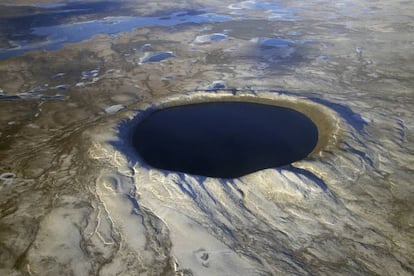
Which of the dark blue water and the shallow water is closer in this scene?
the shallow water

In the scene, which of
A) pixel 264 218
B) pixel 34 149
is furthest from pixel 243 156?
pixel 34 149

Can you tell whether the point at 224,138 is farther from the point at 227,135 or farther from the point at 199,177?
the point at 199,177

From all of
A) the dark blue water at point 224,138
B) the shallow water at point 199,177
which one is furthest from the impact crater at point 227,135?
the shallow water at point 199,177

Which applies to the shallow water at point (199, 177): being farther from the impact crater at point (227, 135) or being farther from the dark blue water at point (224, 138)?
the dark blue water at point (224, 138)

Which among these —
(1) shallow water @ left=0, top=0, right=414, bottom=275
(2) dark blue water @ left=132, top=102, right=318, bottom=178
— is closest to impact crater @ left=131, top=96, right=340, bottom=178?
(2) dark blue water @ left=132, top=102, right=318, bottom=178

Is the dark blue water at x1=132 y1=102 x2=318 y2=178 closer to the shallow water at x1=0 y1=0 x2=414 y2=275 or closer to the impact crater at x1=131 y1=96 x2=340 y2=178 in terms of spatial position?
the impact crater at x1=131 y1=96 x2=340 y2=178

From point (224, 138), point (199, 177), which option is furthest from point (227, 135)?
point (199, 177)
